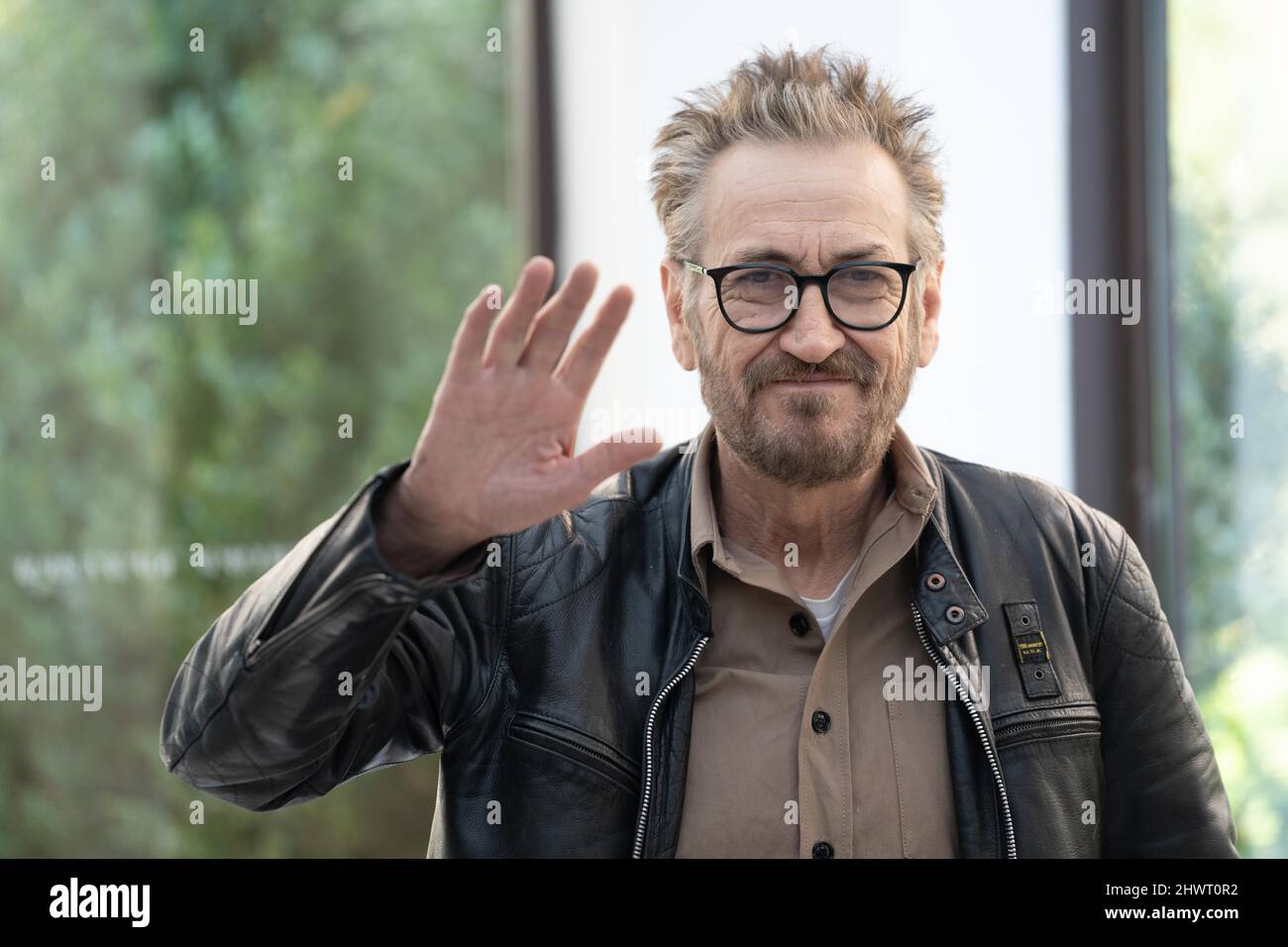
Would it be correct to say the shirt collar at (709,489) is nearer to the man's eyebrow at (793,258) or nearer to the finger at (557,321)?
the man's eyebrow at (793,258)

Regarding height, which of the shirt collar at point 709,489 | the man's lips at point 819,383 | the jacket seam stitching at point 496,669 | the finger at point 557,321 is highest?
the finger at point 557,321

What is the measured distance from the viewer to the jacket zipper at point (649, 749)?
145cm

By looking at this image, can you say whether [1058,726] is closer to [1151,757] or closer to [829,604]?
[1151,757]

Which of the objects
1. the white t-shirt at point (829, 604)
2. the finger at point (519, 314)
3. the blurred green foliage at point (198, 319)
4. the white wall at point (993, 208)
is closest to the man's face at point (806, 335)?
the white t-shirt at point (829, 604)

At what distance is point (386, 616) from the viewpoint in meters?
1.33

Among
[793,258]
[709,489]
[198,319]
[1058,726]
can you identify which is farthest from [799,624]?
[198,319]

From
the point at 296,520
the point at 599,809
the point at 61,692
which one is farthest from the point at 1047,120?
the point at 61,692

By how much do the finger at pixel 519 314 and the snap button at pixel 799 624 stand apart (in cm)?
51

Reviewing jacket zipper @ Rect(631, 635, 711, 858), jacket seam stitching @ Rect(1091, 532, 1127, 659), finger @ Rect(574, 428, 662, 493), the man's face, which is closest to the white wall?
jacket seam stitching @ Rect(1091, 532, 1127, 659)

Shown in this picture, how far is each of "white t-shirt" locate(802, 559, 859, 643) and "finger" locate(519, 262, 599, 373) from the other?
504 millimetres

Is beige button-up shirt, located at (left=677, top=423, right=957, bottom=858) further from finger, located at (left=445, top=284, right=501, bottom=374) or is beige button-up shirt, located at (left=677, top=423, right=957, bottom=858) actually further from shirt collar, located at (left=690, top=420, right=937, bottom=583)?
finger, located at (left=445, top=284, right=501, bottom=374)

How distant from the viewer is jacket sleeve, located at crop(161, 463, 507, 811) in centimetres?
132

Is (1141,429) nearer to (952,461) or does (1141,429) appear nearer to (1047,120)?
(1047,120)

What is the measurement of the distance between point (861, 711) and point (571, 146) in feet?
6.90
